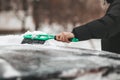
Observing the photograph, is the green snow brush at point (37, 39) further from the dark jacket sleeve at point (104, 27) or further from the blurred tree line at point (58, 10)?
the blurred tree line at point (58, 10)

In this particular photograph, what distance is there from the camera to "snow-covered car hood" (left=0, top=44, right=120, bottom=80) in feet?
7.20

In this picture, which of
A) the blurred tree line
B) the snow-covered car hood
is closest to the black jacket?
the snow-covered car hood

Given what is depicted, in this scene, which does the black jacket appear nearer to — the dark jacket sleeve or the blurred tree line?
the dark jacket sleeve

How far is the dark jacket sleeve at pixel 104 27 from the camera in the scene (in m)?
3.35

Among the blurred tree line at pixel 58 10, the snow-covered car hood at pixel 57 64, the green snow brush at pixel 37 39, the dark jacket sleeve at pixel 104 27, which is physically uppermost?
the blurred tree line at pixel 58 10

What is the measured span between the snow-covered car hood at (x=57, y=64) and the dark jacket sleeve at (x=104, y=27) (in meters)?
0.71

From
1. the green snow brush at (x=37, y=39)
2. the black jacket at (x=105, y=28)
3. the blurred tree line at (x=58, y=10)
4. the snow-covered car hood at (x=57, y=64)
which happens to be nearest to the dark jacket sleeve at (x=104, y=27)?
the black jacket at (x=105, y=28)

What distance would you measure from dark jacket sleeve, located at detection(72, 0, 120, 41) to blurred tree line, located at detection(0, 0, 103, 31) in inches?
417

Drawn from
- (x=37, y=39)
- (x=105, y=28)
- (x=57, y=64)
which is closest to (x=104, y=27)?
(x=105, y=28)

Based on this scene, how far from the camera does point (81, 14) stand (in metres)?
15.3

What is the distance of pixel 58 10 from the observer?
1681 cm

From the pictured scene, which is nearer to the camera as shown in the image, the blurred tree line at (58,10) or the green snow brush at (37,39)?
the green snow brush at (37,39)

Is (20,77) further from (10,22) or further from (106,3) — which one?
(10,22)

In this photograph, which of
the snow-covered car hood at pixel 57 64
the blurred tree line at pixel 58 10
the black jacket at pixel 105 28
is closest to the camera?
the snow-covered car hood at pixel 57 64
